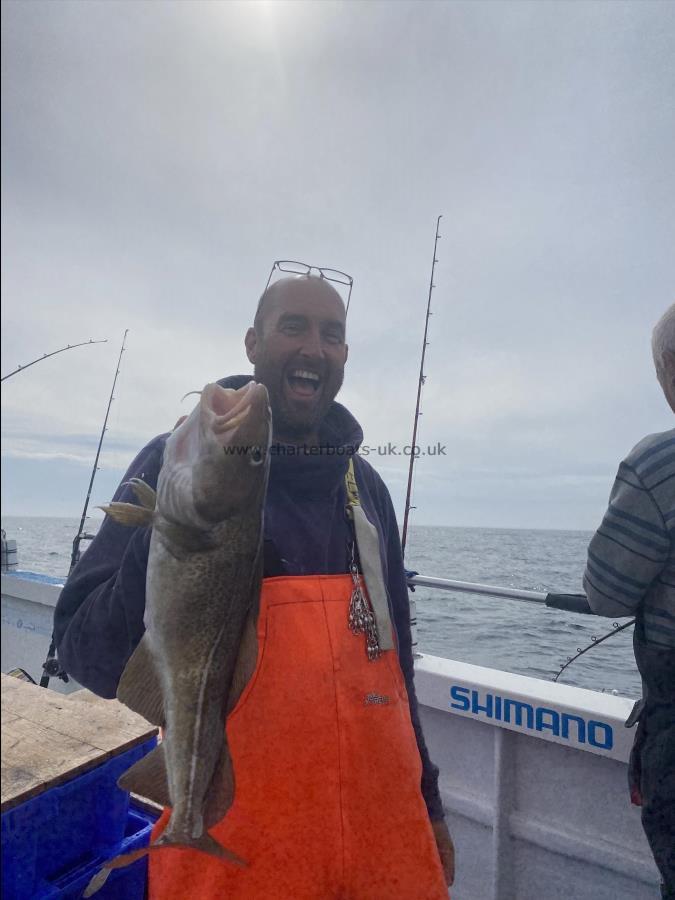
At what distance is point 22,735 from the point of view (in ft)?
8.11

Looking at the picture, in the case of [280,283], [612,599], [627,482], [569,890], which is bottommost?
[569,890]

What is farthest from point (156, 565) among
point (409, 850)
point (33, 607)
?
point (33, 607)

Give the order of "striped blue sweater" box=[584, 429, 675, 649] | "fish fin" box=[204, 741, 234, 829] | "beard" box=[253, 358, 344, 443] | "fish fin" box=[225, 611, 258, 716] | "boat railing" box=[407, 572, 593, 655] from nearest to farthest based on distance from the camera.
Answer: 1. "fish fin" box=[204, 741, 234, 829]
2. "fish fin" box=[225, 611, 258, 716]
3. "striped blue sweater" box=[584, 429, 675, 649]
4. "beard" box=[253, 358, 344, 443]
5. "boat railing" box=[407, 572, 593, 655]

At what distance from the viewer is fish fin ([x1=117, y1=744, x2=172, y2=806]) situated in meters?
1.68

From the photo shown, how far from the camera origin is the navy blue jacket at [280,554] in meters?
1.77

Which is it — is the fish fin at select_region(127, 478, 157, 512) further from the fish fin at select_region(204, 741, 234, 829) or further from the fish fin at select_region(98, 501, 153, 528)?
the fish fin at select_region(204, 741, 234, 829)

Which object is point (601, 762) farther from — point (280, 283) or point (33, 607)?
point (33, 607)

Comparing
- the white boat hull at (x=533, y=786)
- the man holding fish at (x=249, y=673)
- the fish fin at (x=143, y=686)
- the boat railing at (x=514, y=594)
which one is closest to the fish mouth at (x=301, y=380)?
the man holding fish at (x=249, y=673)

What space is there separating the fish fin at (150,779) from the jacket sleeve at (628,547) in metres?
1.84

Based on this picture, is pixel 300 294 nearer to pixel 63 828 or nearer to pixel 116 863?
pixel 116 863

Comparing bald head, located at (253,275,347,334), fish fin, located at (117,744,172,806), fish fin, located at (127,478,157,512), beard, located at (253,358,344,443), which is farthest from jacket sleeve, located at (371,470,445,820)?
fish fin, located at (127,478,157,512)

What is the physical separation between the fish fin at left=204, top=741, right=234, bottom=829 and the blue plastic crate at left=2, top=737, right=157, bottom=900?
1.00 m

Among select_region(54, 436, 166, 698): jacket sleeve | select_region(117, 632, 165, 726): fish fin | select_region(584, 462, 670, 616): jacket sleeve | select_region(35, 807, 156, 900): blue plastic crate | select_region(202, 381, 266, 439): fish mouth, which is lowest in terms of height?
select_region(35, 807, 156, 900): blue plastic crate

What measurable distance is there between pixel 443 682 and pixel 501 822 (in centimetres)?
92
